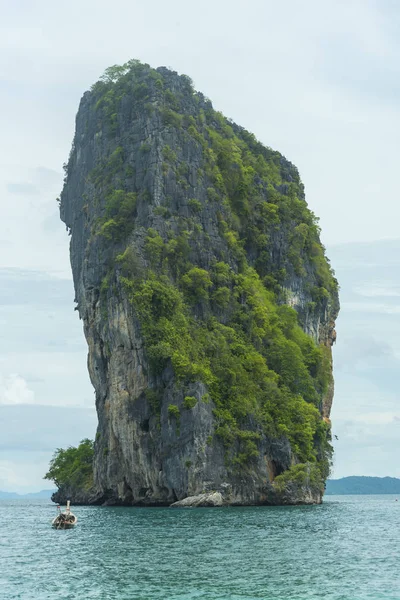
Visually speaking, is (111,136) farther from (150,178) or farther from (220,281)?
(220,281)

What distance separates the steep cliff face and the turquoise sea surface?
12188 mm

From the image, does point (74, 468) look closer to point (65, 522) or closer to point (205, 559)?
point (65, 522)

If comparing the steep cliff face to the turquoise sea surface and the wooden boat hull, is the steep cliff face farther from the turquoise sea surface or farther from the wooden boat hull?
the wooden boat hull

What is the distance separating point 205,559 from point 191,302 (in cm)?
4205

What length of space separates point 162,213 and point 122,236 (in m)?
4.13

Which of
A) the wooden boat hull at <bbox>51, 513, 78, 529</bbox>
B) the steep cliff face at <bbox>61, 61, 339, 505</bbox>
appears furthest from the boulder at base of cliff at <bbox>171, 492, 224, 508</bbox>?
the wooden boat hull at <bbox>51, 513, 78, 529</bbox>

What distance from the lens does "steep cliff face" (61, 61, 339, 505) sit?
219ft

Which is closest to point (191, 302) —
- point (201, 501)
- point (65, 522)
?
point (201, 501)

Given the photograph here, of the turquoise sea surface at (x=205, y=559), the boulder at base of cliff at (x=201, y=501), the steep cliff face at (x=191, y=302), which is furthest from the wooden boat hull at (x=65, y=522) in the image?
the steep cliff face at (x=191, y=302)

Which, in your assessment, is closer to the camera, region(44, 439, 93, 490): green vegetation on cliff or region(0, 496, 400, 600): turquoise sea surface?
region(0, 496, 400, 600): turquoise sea surface

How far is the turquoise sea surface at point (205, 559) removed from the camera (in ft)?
92.8

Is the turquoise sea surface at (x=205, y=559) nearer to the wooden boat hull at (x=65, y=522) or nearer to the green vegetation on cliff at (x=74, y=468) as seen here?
the wooden boat hull at (x=65, y=522)

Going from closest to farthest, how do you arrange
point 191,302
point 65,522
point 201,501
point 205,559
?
1. point 205,559
2. point 65,522
3. point 201,501
4. point 191,302

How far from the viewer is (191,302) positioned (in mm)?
75250
